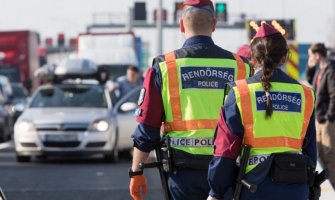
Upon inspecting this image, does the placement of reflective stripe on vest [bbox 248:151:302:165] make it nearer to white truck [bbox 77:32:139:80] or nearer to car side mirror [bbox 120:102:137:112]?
car side mirror [bbox 120:102:137:112]

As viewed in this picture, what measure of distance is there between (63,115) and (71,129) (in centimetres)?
35

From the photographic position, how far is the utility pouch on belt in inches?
234

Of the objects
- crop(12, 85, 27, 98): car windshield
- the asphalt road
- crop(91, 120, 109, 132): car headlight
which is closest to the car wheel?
the asphalt road

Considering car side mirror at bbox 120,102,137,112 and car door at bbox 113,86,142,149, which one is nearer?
car side mirror at bbox 120,102,137,112

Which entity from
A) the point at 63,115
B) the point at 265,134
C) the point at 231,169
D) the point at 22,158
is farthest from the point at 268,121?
the point at 22,158

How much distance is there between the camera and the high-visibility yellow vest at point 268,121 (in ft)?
19.8

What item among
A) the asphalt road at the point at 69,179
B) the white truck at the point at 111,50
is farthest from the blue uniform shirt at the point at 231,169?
the white truck at the point at 111,50

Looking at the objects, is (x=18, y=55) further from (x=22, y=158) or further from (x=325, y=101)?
(x=325, y=101)

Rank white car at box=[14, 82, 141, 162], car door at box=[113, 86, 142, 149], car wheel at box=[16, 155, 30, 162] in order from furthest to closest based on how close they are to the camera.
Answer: car door at box=[113, 86, 142, 149], car wheel at box=[16, 155, 30, 162], white car at box=[14, 82, 141, 162]

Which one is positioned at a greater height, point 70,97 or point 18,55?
point 70,97

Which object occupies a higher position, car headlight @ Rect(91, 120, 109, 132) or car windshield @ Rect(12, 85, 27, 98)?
car headlight @ Rect(91, 120, 109, 132)

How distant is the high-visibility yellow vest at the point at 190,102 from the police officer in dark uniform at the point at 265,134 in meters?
0.90

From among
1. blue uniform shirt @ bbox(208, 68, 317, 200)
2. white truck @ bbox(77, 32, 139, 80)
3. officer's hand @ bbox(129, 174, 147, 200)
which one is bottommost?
white truck @ bbox(77, 32, 139, 80)

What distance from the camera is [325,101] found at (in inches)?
551
